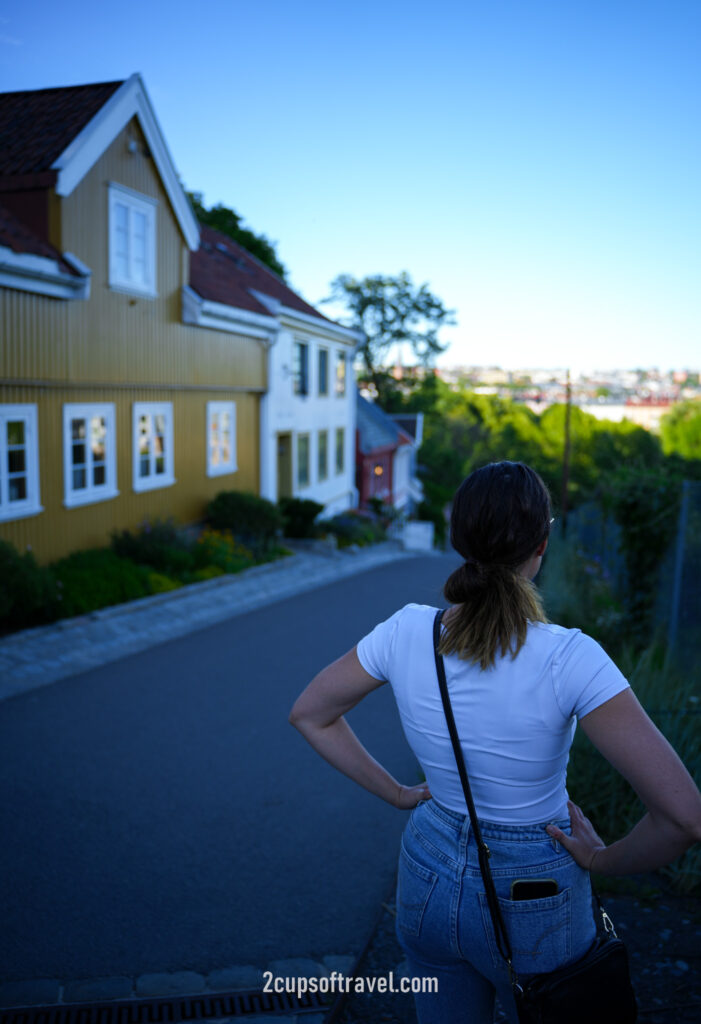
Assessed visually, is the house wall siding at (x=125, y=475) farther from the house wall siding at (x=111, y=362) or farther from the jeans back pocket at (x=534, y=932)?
the jeans back pocket at (x=534, y=932)

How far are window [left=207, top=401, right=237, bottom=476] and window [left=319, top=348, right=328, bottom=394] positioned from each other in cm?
697

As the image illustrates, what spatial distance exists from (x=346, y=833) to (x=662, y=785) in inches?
147

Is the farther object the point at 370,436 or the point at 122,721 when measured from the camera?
the point at 370,436

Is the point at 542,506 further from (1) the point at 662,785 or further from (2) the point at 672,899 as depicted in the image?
(2) the point at 672,899

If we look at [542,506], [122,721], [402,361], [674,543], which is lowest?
[122,721]

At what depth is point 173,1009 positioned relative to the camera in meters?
3.46

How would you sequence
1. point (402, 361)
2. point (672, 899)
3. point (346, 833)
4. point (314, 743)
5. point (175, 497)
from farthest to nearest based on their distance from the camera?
1. point (402, 361)
2. point (175, 497)
3. point (346, 833)
4. point (672, 899)
5. point (314, 743)

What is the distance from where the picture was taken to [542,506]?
197 centimetres

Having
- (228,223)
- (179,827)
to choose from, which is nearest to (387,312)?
(228,223)

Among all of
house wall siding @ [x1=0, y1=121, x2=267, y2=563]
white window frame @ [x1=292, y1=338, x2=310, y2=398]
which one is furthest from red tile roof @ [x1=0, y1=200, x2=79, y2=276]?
white window frame @ [x1=292, y1=338, x2=310, y2=398]

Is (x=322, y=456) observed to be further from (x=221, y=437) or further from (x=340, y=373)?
(x=221, y=437)

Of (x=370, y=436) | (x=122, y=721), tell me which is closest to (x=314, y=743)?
(x=122, y=721)

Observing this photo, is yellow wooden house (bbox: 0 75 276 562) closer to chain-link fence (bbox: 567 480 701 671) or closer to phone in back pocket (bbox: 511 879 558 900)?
chain-link fence (bbox: 567 480 701 671)

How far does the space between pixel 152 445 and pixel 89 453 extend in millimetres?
2207
